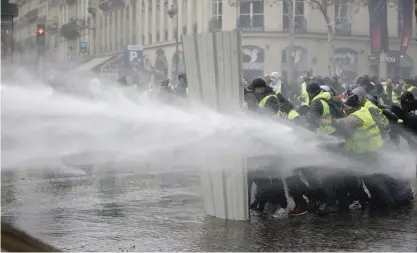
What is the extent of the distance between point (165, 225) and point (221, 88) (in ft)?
5.49

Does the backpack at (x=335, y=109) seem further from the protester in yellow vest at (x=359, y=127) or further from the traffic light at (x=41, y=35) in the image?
the traffic light at (x=41, y=35)

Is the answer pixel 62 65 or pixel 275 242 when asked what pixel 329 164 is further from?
pixel 62 65

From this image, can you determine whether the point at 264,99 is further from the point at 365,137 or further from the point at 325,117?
the point at 365,137

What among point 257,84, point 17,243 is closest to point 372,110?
point 257,84

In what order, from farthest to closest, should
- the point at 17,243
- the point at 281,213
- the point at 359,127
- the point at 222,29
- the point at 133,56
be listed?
the point at 222,29 < the point at 133,56 < the point at 281,213 < the point at 359,127 < the point at 17,243

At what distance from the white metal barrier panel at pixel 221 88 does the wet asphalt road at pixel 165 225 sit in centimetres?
30

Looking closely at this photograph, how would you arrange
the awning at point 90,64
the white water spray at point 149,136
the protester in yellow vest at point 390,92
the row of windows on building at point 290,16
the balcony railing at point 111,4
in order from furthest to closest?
the row of windows on building at point 290,16 → the awning at point 90,64 → the balcony railing at point 111,4 → the protester in yellow vest at point 390,92 → the white water spray at point 149,136

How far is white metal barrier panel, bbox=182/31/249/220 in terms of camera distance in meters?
6.52

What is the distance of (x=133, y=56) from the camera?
25.9 m

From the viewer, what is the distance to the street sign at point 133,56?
25406mm

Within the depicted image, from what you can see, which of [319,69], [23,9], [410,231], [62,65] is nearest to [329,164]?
[410,231]

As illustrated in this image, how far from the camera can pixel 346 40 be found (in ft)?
117

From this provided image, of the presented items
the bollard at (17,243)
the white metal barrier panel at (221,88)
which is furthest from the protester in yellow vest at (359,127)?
the bollard at (17,243)

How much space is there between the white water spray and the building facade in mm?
9807
